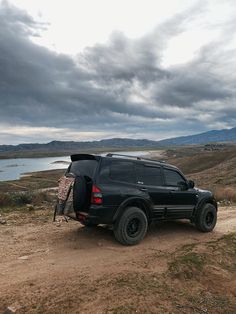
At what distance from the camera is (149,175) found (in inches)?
360

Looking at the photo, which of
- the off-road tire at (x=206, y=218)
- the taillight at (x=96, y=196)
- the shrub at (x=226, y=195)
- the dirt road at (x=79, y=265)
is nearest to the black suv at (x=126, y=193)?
the taillight at (x=96, y=196)

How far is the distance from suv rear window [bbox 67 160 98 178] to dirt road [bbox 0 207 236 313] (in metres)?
1.68

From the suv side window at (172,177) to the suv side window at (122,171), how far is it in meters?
1.25

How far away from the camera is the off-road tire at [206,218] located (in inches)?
399

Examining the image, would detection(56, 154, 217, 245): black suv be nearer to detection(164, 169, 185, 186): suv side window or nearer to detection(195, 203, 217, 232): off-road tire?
detection(164, 169, 185, 186): suv side window

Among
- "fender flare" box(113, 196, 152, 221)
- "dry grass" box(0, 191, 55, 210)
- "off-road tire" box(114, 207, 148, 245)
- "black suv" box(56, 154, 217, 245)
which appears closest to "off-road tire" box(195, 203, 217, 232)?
"black suv" box(56, 154, 217, 245)

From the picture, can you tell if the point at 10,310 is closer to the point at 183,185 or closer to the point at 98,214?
Result: the point at 98,214

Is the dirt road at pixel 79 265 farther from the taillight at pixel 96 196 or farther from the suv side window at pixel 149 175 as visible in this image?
the suv side window at pixel 149 175

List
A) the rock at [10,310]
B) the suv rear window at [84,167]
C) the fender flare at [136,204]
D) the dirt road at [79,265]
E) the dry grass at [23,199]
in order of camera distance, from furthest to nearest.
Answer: the dry grass at [23,199] < the suv rear window at [84,167] < the fender flare at [136,204] < the dirt road at [79,265] < the rock at [10,310]

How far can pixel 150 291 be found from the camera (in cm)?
607

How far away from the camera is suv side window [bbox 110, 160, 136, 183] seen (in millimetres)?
8368

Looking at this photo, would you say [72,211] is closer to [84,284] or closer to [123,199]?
[123,199]

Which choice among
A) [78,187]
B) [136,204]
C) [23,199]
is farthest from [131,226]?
[23,199]

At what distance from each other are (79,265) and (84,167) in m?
2.38
